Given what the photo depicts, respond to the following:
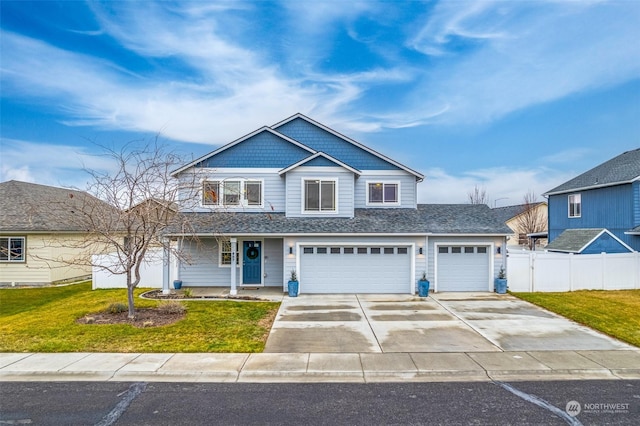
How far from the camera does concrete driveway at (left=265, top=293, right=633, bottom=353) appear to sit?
27.3ft

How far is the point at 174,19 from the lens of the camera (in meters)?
14.2

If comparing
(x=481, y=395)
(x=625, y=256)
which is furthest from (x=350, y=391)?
(x=625, y=256)

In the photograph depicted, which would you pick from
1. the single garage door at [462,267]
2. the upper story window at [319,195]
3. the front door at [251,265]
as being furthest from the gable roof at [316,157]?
the single garage door at [462,267]

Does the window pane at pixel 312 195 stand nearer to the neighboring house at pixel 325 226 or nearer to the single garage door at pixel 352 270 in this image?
the neighboring house at pixel 325 226

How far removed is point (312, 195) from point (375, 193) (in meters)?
3.55

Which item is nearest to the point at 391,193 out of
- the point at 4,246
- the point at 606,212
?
→ the point at 606,212

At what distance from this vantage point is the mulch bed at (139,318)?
33.3ft

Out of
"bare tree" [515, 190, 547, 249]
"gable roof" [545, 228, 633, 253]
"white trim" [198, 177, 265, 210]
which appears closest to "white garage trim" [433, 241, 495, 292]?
"gable roof" [545, 228, 633, 253]

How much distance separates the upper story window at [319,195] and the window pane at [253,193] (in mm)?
2477

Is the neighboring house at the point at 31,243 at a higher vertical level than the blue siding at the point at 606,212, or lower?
lower

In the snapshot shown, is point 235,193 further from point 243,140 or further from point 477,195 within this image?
point 477,195

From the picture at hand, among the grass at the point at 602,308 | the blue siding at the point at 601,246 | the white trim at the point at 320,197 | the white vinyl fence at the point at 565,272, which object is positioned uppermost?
the white trim at the point at 320,197

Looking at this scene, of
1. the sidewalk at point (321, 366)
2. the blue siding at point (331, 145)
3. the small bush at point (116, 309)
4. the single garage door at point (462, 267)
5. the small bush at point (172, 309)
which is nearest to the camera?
the sidewalk at point (321, 366)

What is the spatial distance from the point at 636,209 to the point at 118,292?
2796cm
